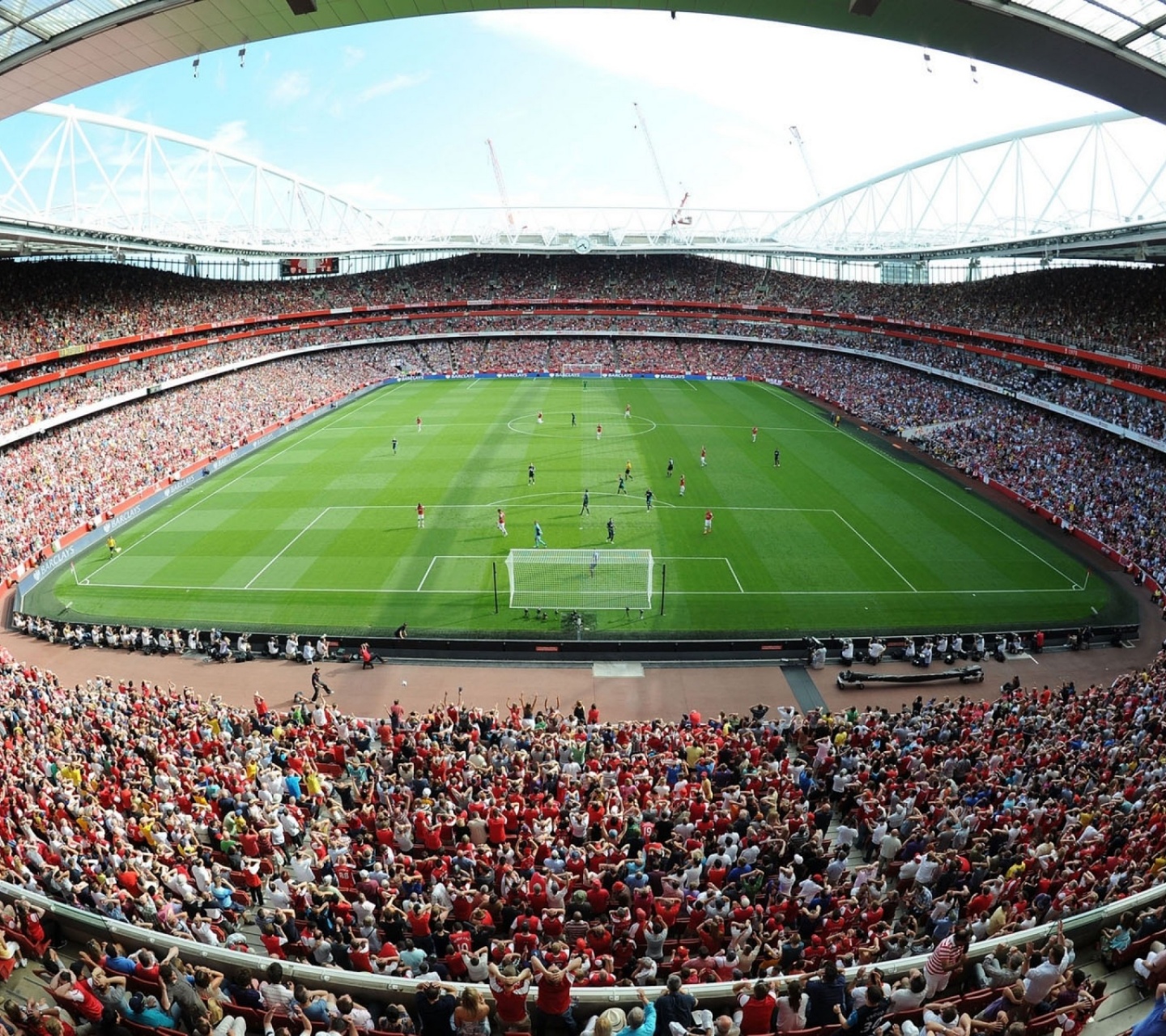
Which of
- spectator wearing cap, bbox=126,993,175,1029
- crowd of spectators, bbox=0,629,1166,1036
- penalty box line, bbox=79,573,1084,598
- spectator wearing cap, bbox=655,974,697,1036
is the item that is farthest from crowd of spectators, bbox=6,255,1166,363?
spectator wearing cap, bbox=126,993,175,1029

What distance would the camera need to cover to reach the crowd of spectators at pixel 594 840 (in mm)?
8898

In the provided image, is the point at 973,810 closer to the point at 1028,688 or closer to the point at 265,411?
the point at 1028,688

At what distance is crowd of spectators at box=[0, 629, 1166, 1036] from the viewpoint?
350 inches

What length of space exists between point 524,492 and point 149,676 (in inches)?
834

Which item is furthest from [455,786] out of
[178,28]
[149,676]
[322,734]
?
[149,676]

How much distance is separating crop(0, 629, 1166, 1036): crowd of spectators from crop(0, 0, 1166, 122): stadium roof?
31.4 feet

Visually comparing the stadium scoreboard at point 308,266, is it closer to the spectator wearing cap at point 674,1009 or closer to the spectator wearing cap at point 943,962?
the spectator wearing cap at point 674,1009

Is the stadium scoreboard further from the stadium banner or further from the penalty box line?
the penalty box line

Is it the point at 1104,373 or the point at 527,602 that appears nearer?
the point at 527,602

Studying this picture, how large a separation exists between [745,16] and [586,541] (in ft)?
87.3

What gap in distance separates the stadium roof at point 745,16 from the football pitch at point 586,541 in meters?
20.1

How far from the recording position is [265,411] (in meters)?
60.2

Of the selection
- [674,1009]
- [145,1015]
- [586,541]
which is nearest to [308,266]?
[586,541]

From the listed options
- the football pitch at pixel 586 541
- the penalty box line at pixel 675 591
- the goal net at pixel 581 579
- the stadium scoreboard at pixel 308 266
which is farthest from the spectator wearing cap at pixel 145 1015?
the stadium scoreboard at pixel 308 266
